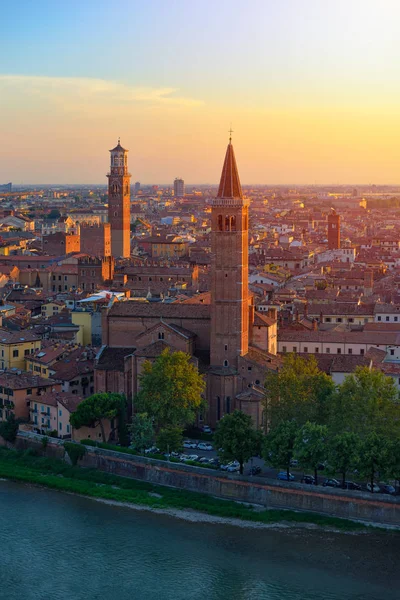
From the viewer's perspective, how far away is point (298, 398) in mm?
18344

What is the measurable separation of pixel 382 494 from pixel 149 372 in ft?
17.9

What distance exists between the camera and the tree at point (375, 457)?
1616cm

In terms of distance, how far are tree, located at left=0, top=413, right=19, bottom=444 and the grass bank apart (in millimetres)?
265

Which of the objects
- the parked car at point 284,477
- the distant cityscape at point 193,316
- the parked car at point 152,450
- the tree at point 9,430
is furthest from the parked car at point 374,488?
the tree at point 9,430

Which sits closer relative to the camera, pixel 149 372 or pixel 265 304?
pixel 149 372

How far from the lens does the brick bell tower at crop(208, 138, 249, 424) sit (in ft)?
68.1

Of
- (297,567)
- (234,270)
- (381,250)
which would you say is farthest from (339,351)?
(381,250)

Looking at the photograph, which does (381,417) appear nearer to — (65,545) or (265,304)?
(65,545)

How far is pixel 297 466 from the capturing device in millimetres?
17469

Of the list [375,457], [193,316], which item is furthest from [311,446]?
[193,316]

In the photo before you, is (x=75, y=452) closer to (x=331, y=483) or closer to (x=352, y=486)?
(x=331, y=483)

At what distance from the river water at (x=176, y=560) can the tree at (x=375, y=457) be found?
1.07m

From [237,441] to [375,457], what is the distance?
259 cm

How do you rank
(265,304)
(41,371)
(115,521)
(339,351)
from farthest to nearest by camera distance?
(265,304) → (339,351) → (41,371) → (115,521)
